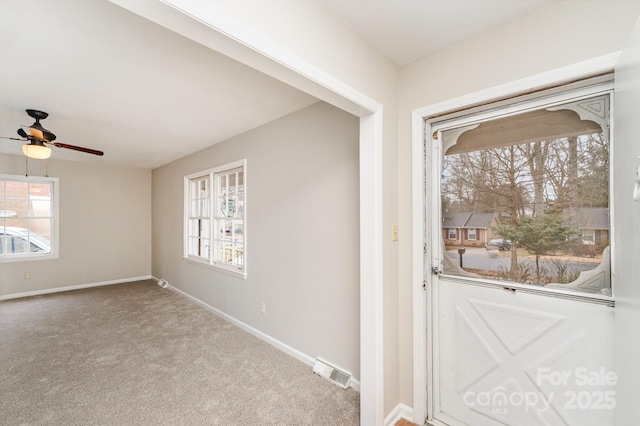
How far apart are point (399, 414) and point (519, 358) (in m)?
0.91

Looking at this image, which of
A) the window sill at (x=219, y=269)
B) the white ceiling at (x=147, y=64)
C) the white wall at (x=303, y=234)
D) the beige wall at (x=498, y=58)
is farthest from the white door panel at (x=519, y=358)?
the window sill at (x=219, y=269)

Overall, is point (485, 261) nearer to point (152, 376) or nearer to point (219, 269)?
point (152, 376)

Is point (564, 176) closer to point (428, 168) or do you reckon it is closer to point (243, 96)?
point (428, 168)

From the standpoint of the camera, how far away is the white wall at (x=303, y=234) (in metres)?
2.27

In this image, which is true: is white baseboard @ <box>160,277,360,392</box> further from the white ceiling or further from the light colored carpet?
the white ceiling

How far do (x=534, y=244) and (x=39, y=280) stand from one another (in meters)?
7.31

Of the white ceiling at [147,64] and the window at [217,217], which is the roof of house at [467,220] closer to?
the white ceiling at [147,64]

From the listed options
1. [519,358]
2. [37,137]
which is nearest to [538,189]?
[519,358]

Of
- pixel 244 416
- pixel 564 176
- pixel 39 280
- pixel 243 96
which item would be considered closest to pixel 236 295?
pixel 244 416

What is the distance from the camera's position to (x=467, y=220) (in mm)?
1790

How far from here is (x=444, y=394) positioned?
Result: 1.84 metres

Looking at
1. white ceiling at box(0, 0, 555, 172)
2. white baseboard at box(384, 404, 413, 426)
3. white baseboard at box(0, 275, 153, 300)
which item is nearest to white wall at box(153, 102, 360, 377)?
white ceiling at box(0, 0, 555, 172)

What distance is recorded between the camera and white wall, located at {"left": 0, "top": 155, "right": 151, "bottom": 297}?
4871 mm

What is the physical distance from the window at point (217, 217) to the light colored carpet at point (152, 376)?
868mm
